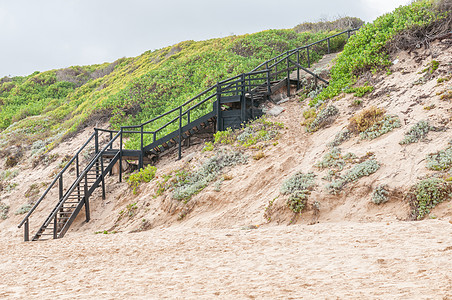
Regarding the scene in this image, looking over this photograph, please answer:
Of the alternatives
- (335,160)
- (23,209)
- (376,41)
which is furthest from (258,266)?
(23,209)

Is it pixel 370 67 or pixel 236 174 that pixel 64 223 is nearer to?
pixel 236 174

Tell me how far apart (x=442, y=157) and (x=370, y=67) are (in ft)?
21.6

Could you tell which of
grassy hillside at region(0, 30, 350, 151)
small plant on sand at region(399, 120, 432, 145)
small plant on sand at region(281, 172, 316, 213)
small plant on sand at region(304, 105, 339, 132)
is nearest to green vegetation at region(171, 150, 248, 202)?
small plant on sand at region(304, 105, 339, 132)

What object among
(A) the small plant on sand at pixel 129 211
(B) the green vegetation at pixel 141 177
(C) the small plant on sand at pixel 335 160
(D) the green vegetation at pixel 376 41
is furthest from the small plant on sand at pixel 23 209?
(D) the green vegetation at pixel 376 41

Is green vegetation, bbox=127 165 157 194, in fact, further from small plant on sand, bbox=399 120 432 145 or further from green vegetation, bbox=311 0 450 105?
small plant on sand, bbox=399 120 432 145

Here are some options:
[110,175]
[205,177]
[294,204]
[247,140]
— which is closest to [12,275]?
[294,204]

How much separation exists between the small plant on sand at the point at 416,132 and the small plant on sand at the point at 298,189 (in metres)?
2.22

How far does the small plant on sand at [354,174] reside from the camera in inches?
313

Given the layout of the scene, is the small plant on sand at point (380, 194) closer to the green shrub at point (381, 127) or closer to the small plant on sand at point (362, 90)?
the green shrub at point (381, 127)

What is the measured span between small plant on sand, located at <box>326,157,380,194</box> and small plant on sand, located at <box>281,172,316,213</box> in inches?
19.0

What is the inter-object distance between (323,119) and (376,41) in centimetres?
386

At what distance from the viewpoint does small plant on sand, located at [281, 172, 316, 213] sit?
7.81 meters

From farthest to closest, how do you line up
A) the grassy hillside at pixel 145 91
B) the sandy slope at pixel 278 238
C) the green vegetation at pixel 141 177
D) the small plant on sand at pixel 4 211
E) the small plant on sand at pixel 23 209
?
the grassy hillside at pixel 145 91, the small plant on sand at pixel 4 211, the small plant on sand at pixel 23 209, the green vegetation at pixel 141 177, the sandy slope at pixel 278 238

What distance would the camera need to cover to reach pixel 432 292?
118 inches
